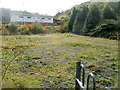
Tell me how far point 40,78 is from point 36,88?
41cm

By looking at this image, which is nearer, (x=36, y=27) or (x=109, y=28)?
(x=109, y=28)

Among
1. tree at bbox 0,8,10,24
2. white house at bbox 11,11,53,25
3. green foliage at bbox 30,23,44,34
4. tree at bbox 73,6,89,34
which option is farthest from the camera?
green foliage at bbox 30,23,44,34

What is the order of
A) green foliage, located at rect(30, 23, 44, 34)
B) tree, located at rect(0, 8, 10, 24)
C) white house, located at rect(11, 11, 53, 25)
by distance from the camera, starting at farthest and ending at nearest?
1. green foliage, located at rect(30, 23, 44, 34)
2. white house, located at rect(11, 11, 53, 25)
3. tree, located at rect(0, 8, 10, 24)

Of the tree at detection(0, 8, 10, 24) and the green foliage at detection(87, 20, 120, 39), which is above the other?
the tree at detection(0, 8, 10, 24)

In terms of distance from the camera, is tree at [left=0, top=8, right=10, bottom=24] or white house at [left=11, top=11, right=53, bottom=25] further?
white house at [left=11, top=11, right=53, bottom=25]

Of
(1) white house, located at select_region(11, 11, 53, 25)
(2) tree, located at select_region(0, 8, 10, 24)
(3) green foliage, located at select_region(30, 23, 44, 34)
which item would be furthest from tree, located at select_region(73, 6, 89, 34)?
(2) tree, located at select_region(0, 8, 10, 24)

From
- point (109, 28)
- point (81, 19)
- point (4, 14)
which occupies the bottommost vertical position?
point (109, 28)

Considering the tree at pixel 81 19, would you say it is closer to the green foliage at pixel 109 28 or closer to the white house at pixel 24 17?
the green foliage at pixel 109 28

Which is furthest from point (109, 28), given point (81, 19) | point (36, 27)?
point (36, 27)

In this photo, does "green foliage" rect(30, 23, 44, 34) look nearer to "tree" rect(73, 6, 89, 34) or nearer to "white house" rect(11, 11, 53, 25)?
"white house" rect(11, 11, 53, 25)

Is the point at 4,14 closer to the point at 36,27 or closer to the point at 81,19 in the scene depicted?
the point at 81,19

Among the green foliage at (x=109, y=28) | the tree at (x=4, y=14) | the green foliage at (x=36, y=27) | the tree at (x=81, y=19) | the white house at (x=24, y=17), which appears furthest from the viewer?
the green foliage at (x=36, y=27)

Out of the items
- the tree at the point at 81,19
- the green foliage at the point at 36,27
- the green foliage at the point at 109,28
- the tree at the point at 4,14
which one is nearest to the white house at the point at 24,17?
the tree at the point at 4,14

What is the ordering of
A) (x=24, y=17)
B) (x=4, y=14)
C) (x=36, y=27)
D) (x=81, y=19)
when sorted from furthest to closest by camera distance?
(x=36, y=27) < (x=81, y=19) < (x=24, y=17) < (x=4, y=14)
